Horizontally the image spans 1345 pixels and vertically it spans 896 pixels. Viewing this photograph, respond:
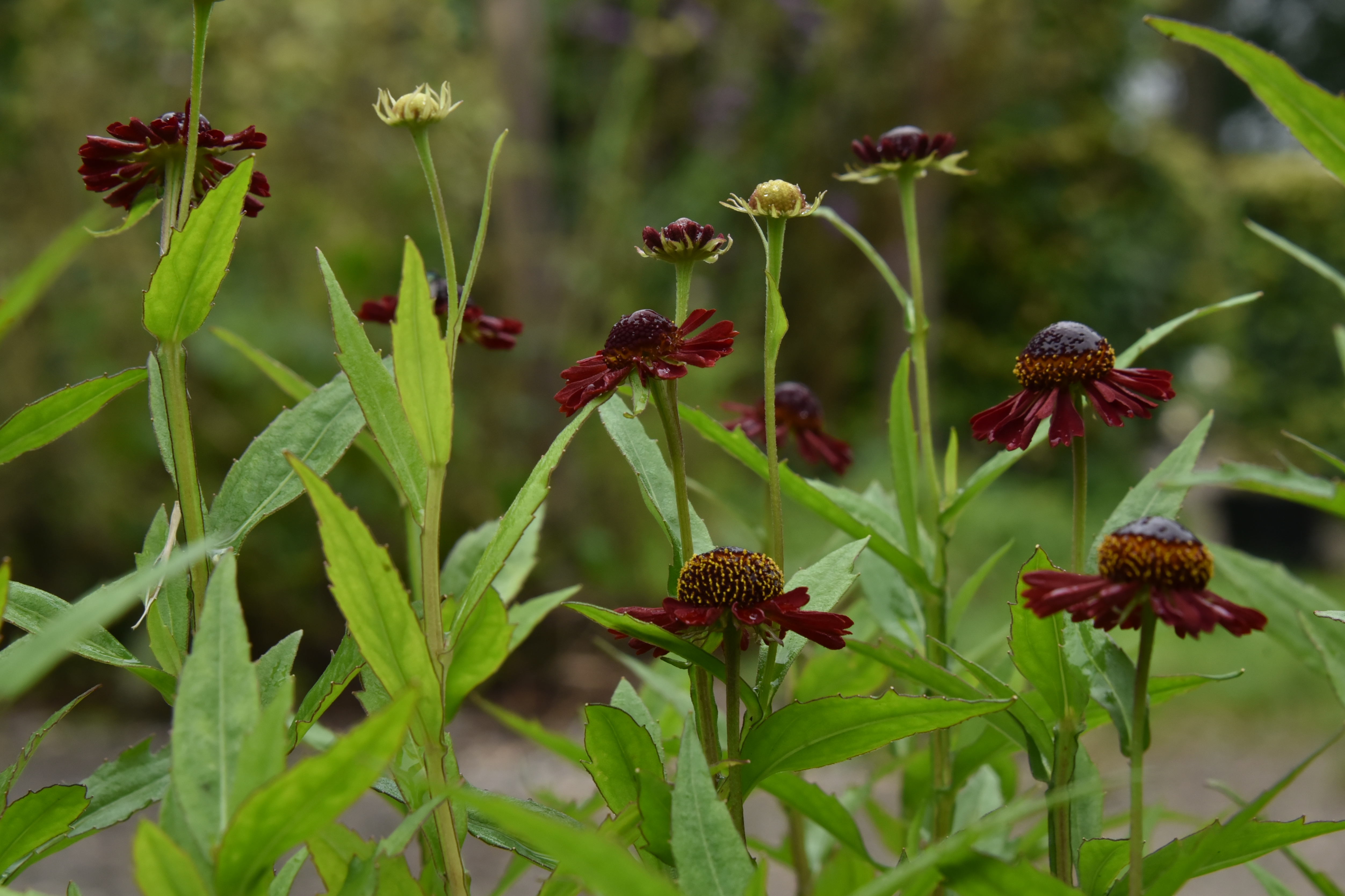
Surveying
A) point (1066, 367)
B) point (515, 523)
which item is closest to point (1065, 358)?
point (1066, 367)

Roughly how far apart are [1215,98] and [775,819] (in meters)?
9.58

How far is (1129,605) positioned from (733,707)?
0.13 metres

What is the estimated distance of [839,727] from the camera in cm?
35

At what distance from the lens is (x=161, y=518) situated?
0.42m

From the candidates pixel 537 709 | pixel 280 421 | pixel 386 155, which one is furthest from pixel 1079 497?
pixel 386 155

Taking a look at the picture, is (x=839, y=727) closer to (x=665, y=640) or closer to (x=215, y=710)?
(x=665, y=640)

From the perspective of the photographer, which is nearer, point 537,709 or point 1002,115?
point 537,709

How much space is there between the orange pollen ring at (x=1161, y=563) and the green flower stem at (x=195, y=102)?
0.31 m

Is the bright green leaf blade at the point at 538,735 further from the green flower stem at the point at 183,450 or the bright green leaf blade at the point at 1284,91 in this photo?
the bright green leaf blade at the point at 1284,91

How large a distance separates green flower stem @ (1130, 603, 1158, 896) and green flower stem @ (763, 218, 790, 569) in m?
0.12

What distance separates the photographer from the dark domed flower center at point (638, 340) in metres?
0.39

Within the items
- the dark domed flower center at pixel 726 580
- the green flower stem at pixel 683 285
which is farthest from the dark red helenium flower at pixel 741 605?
the green flower stem at pixel 683 285

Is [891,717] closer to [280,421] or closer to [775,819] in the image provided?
[280,421]

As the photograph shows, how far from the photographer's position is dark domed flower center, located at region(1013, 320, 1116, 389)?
412 millimetres
